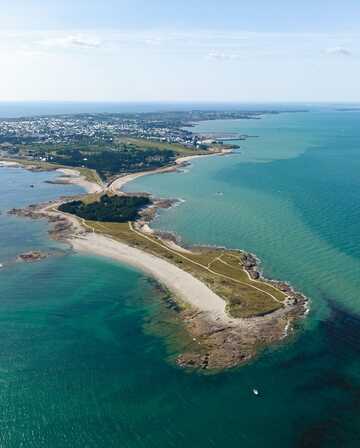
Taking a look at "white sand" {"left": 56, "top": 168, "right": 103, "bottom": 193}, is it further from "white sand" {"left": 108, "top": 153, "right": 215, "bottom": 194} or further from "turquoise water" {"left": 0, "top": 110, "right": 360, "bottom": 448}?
"turquoise water" {"left": 0, "top": 110, "right": 360, "bottom": 448}

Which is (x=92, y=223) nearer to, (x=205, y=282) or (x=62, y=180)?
(x=205, y=282)

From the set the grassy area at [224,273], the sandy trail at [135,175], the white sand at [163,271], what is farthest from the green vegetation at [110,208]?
the sandy trail at [135,175]

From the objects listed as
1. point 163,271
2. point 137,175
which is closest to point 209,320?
point 163,271

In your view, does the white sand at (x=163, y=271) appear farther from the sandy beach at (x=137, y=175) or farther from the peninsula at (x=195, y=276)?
the sandy beach at (x=137, y=175)

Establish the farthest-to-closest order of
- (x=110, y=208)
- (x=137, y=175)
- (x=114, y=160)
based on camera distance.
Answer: (x=114, y=160) < (x=137, y=175) < (x=110, y=208)

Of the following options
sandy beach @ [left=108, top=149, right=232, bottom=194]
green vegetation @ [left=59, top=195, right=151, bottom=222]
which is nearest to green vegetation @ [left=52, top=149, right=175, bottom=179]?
sandy beach @ [left=108, top=149, right=232, bottom=194]

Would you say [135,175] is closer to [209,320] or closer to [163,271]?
[163,271]
